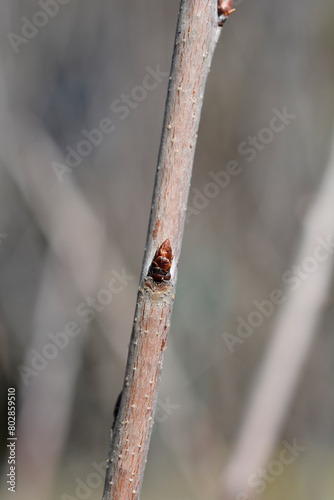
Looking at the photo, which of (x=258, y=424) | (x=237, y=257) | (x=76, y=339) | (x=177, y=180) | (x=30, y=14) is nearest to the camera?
(x=177, y=180)

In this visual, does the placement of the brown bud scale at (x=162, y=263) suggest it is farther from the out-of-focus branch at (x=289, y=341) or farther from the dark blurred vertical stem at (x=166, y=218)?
the out-of-focus branch at (x=289, y=341)

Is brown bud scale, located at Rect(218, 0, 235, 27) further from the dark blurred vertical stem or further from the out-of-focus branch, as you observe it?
the out-of-focus branch

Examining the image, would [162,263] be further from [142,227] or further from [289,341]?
[142,227]

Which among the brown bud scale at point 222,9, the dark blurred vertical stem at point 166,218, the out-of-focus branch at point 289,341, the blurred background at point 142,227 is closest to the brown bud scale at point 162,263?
the dark blurred vertical stem at point 166,218

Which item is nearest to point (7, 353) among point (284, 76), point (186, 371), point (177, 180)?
point (186, 371)

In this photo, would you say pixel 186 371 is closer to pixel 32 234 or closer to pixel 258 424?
pixel 258 424

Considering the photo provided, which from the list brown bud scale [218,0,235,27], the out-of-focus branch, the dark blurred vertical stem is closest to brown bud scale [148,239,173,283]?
the dark blurred vertical stem
